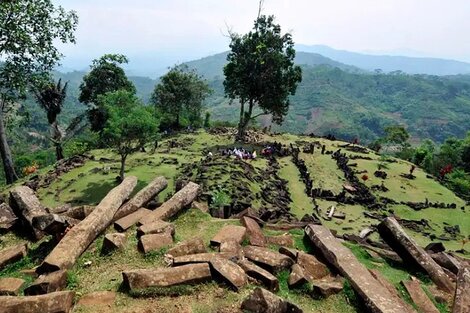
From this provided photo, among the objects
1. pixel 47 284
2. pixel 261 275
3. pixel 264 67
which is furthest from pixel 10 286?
pixel 264 67

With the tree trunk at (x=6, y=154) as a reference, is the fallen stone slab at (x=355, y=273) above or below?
above

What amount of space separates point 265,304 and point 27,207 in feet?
23.1

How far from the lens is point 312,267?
299 inches

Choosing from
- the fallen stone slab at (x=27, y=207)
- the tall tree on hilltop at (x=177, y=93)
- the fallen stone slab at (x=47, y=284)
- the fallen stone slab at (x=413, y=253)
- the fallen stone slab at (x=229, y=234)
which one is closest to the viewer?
the fallen stone slab at (x=47, y=284)

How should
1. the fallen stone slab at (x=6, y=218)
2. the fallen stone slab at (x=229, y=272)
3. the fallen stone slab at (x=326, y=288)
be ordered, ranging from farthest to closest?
the fallen stone slab at (x=6, y=218) < the fallen stone slab at (x=326, y=288) < the fallen stone slab at (x=229, y=272)

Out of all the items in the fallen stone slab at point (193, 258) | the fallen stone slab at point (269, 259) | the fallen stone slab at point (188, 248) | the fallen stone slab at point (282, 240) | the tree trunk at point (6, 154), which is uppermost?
the fallen stone slab at point (193, 258)

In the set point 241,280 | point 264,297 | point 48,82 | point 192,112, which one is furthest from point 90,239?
point 192,112

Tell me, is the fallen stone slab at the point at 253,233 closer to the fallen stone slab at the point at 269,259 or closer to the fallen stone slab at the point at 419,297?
the fallen stone slab at the point at 269,259

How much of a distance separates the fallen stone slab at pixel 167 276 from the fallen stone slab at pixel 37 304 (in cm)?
100

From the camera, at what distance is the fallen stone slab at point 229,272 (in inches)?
254

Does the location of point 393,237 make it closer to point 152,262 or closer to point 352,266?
point 352,266

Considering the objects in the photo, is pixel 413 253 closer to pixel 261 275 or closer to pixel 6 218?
pixel 261 275

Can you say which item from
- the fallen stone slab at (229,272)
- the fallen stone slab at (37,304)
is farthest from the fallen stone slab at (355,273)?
the fallen stone slab at (37,304)

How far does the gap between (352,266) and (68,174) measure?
72.1ft
